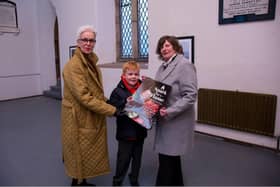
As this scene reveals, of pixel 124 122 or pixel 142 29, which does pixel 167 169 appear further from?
pixel 142 29

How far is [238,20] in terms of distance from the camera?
10.1 ft

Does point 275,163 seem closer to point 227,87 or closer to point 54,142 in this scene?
point 227,87

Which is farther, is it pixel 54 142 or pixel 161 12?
pixel 161 12

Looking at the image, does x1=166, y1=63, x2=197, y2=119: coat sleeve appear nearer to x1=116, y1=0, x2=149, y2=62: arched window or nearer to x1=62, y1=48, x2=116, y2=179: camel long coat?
x1=62, y1=48, x2=116, y2=179: camel long coat

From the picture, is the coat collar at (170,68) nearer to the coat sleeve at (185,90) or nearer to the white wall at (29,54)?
the coat sleeve at (185,90)

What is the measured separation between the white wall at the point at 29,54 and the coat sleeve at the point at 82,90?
17.6 feet

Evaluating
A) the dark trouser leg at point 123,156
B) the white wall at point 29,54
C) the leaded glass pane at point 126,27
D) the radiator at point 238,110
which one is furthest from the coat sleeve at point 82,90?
the white wall at point 29,54

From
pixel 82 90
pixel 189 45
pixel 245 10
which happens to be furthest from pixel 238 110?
pixel 82 90

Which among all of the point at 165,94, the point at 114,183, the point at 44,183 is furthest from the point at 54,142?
the point at 165,94

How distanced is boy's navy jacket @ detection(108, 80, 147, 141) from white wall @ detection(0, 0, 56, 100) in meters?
5.47

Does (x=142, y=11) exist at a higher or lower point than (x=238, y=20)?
higher

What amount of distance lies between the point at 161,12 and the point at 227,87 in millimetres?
1507

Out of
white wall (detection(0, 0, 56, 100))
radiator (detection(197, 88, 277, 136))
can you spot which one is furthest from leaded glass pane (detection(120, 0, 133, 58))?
white wall (detection(0, 0, 56, 100))

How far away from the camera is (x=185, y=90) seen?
1.75 meters
